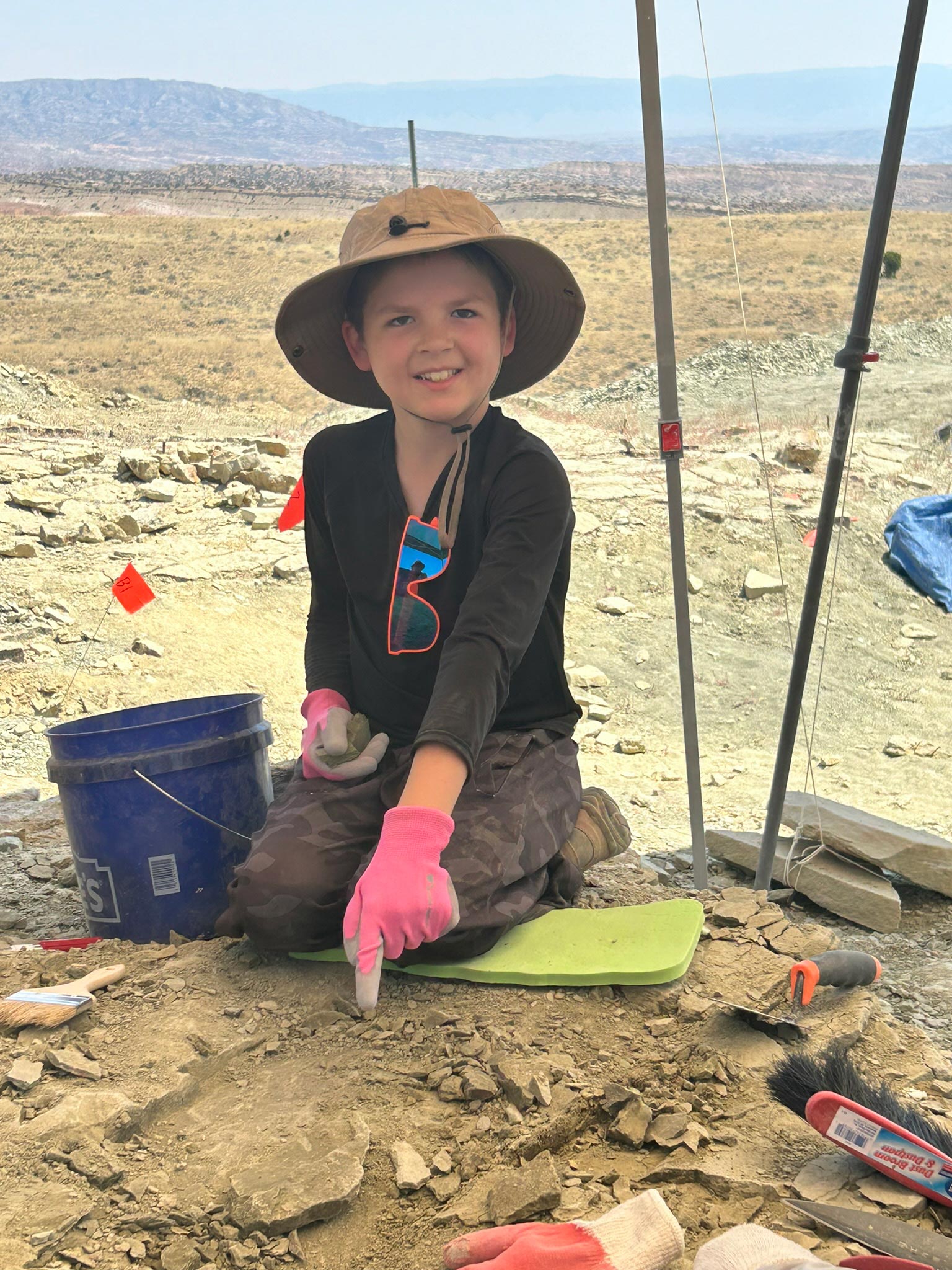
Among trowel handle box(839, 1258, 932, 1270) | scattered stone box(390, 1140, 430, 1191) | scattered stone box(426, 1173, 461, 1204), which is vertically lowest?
scattered stone box(426, 1173, 461, 1204)

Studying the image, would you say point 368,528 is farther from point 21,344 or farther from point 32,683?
point 21,344

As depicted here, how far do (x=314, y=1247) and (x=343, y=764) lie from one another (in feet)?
3.07

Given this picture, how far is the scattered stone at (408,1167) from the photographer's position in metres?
1.40

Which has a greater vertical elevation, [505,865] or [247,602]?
[505,865]

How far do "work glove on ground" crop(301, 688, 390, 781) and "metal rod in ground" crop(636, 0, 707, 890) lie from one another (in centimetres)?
78

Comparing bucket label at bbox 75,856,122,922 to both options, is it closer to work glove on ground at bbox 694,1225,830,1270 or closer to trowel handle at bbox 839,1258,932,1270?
work glove on ground at bbox 694,1225,830,1270

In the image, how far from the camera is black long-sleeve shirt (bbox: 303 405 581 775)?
1.86m

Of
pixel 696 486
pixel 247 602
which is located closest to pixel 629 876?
pixel 247 602

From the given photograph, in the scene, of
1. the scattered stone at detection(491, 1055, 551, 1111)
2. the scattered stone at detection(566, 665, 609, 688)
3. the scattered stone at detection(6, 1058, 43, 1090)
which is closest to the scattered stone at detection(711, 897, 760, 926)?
the scattered stone at detection(491, 1055, 551, 1111)

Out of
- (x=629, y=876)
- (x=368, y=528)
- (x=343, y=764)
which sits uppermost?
(x=368, y=528)

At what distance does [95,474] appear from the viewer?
703 centimetres

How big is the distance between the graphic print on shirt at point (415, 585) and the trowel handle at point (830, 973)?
0.86 m

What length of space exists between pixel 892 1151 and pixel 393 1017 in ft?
2.60

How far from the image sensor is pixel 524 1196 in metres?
1.33
